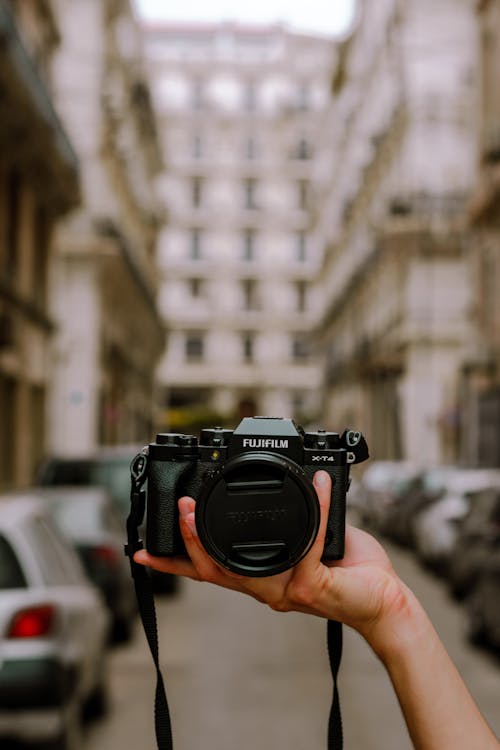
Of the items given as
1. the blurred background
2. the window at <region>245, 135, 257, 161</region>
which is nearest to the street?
the blurred background

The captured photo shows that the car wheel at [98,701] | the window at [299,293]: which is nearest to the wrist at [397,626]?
the car wheel at [98,701]

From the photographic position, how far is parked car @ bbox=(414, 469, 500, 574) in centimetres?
1741

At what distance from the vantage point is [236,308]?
8656 cm

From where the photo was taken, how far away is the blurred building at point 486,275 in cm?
3067

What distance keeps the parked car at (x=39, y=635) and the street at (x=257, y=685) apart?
0.82 m

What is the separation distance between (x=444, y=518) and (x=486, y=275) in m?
15.6

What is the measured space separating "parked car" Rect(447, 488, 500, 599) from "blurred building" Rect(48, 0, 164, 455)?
18514 mm

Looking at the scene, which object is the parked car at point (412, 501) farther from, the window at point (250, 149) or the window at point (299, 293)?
the window at point (250, 149)

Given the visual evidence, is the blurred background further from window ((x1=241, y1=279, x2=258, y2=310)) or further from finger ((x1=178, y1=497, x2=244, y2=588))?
finger ((x1=178, y1=497, x2=244, y2=588))

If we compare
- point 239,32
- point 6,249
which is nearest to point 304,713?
point 6,249

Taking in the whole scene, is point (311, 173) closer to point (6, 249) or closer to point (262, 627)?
point (6, 249)

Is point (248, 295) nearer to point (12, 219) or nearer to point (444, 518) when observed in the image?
point (12, 219)

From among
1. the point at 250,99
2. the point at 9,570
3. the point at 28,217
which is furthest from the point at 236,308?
the point at 9,570

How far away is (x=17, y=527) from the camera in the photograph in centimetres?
694
